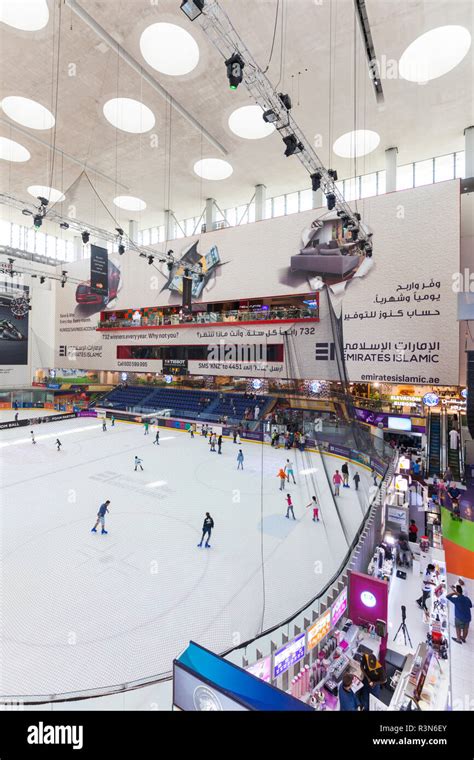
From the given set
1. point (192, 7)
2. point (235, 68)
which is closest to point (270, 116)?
point (235, 68)

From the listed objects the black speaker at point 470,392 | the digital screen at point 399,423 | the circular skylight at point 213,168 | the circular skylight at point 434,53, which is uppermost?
the circular skylight at point 213,168

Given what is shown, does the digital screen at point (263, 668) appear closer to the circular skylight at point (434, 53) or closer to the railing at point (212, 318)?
the railing at point (212, 318)

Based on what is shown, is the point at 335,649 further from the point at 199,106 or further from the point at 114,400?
the point at 114,400

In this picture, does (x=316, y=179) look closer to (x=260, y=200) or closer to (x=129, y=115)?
(x=129, y=115)

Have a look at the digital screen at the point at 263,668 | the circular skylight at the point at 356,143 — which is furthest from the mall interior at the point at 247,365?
the circular skylight at the point at 356,143

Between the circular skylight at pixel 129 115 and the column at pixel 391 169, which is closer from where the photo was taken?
the circular skylight at pixel 129 115

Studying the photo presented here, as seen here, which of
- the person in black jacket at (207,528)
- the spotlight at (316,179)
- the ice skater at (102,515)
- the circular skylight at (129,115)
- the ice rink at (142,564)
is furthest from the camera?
the circular skylight at (129,115)

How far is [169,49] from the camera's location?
12.4m

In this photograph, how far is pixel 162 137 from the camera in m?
17.2

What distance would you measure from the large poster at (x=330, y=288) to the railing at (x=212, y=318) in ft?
1.95

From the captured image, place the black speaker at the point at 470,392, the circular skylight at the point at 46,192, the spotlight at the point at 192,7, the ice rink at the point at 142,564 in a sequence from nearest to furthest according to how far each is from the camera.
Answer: the ice rink at the point at 142,564, the spotlight at the point at 192,7, the black speaker at the point at 470,392, the circular skylight at the point at 46,192

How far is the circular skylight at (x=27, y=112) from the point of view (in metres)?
15.2

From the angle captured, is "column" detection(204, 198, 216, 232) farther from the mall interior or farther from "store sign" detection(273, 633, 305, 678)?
"store sign" detection(273, 633, 305, 678)

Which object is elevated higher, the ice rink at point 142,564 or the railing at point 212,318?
the railing at point 212,318
